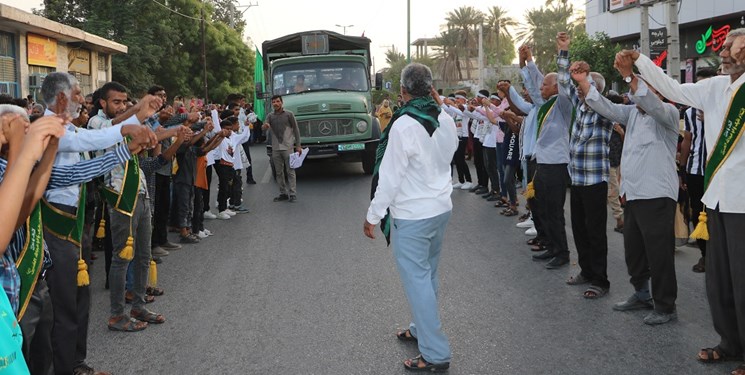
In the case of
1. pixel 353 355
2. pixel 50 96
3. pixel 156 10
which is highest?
pixel 156 10

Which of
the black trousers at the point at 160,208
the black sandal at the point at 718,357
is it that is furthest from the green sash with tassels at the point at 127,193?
the black sandal at the point at 718,357

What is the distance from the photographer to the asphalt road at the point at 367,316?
16.4ft

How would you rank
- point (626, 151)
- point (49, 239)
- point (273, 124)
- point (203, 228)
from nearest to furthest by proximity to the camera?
point (49, 239)
point (626, 151)
point (203, 228)
point (273, 124)

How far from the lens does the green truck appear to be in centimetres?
1608

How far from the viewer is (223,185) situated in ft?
38.3

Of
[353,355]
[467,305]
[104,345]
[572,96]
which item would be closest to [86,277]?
[104,345]

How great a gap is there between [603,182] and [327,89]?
11289 mm

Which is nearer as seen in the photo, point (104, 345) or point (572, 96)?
point (104, 345)

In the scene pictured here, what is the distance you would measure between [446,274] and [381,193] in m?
2.81

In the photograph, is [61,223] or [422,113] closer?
[61,223]

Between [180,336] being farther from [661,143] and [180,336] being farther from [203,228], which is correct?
[203,228]

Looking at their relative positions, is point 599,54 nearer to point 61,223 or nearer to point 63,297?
point 61,223

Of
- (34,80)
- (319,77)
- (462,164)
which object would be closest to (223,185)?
(462,164)

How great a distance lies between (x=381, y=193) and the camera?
4.86 metres
